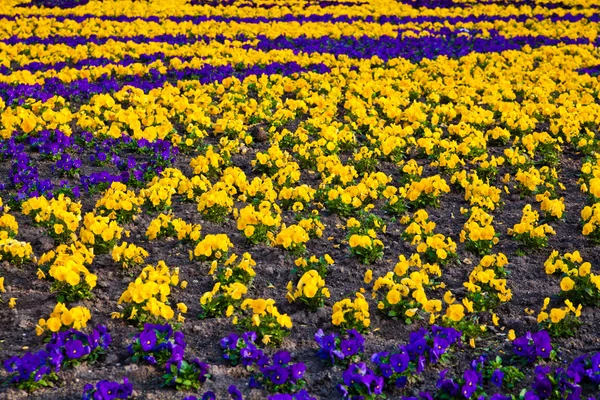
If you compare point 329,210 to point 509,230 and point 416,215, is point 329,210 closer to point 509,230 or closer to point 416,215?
point 416,215

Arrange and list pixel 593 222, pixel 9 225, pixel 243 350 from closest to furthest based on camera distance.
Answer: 1. pixel 243 350
2. pixel 9 225
3. pixel 593 222

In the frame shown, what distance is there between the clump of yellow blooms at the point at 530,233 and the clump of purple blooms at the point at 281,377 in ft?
9.79

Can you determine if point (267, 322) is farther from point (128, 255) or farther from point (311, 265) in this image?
point (128, 255)

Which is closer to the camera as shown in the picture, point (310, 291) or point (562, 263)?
point (310, 291)

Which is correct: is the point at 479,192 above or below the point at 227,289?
above

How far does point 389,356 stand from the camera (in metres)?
4.49

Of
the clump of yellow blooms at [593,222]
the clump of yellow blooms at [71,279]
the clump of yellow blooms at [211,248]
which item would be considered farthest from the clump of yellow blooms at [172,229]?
the clump of yellow blooms at [593,222]

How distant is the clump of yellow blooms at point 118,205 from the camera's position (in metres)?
6.63

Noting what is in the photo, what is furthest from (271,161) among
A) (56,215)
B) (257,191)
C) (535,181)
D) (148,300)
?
(148,300)

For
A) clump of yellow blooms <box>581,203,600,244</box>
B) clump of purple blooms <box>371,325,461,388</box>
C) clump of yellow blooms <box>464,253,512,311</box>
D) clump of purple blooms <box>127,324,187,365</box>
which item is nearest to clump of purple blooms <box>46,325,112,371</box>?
→ clump of purple blooms <box>127,324,187,365</box>

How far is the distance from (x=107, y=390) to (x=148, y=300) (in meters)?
1.04

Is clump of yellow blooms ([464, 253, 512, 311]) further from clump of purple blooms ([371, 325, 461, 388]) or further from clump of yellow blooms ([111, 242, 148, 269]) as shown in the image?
clump of yellow blooms ([111, 242, 148, 269])

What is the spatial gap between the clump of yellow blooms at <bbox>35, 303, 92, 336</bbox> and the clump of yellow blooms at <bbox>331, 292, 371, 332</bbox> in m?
1.81

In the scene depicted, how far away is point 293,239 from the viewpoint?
19.9 feet
